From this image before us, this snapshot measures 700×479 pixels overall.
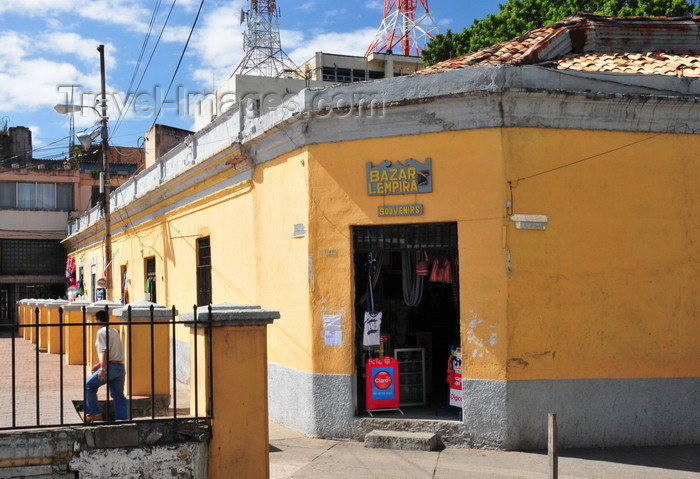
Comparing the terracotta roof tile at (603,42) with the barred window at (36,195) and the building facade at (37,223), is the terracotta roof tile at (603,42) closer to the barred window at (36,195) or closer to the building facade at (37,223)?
the building facade at (37,223)

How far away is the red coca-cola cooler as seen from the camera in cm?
911

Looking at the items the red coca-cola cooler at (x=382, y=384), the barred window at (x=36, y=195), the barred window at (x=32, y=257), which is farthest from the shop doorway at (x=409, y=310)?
the barred window at (x=36, y=195)

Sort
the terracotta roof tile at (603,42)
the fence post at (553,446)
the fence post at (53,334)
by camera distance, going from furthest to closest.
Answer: the fence post at (53,334), the terracotta roof tile at (603,42), the fence post at (553,446)

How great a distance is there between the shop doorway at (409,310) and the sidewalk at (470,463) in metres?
0.88

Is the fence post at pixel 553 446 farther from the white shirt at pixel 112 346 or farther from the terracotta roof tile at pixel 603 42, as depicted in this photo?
the terracotta roof tile at pixel 603 42

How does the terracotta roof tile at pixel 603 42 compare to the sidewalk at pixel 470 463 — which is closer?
the sidewalk at pixel 470 463

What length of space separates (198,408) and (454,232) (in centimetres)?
400

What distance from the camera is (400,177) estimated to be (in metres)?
8.80

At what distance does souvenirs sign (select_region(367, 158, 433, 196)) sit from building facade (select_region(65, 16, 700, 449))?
20mm

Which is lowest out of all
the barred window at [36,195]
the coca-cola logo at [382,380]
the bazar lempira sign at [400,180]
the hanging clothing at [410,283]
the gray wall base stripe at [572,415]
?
the gray wall base stripe at [572,415]

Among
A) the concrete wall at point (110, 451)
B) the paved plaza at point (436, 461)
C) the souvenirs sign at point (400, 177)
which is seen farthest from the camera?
the souvenirs sign at point (400, 177)

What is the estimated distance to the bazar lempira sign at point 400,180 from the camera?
871 cm

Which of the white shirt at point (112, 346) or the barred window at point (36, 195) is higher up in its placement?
the barred window at point (36, 195)

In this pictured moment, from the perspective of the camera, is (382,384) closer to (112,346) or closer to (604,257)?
(604,257)
